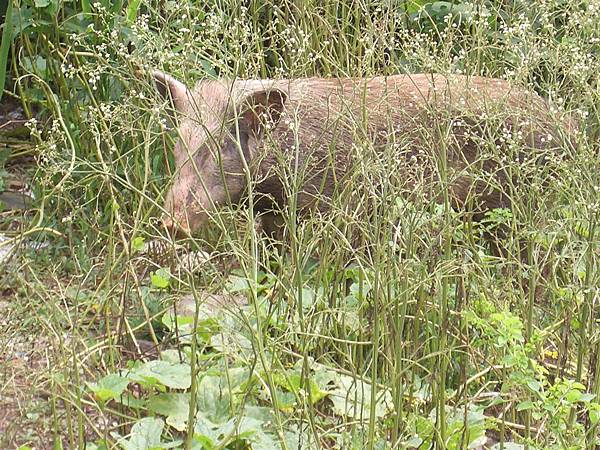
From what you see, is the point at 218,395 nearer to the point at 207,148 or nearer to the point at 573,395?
the point at 573,395

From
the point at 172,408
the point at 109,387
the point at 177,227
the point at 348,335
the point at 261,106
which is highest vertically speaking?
the point at 261,106

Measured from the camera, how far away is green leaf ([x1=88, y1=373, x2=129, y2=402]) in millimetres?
3230

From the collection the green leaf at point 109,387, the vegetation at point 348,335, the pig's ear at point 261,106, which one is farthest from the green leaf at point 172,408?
the pig's ear at point 261,106

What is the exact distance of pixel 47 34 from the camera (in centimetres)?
604

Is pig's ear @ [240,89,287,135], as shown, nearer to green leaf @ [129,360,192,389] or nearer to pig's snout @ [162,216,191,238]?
pig's snout @ [162,216,191,238]

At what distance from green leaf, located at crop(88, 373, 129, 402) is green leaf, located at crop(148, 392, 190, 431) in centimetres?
18

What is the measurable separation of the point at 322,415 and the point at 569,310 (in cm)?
78

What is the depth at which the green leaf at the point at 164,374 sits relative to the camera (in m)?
3.37

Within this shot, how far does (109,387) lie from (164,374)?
21 centimetres

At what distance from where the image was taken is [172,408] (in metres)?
3.45

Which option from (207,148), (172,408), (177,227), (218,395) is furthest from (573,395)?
(207,148)

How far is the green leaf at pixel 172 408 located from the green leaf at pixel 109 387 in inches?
6.9

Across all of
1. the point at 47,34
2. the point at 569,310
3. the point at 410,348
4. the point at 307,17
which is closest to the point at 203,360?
the point at 410,348

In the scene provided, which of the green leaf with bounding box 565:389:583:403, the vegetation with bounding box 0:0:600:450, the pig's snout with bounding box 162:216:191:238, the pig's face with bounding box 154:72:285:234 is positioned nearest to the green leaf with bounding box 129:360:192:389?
the vegetation with bounding box 0:0:600:450
